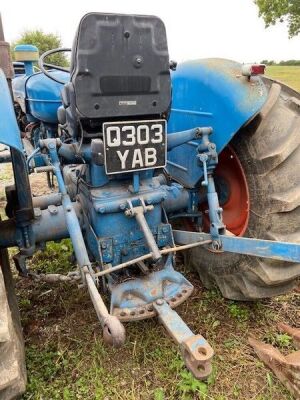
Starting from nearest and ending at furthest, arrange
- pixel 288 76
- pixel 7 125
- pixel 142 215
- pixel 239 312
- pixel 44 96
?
1. pixel 7 125
2. pixel 142 215
3. pixel 239 312
4. pixel 44 96
5. pixel 288 76

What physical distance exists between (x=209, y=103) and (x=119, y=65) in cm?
58

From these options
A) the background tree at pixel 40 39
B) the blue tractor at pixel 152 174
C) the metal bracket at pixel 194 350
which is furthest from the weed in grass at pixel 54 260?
the background tree at pixel 40 39

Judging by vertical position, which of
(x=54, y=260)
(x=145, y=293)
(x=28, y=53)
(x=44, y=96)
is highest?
(x=28, y=53)

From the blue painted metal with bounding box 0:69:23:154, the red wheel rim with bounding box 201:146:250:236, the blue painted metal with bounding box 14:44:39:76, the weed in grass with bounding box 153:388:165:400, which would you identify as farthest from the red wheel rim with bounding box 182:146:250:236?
the blue painted metal with bounding box 14:44:39:76

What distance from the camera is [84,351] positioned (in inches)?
76.2

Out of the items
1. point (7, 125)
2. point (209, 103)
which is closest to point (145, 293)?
point (7, 125)

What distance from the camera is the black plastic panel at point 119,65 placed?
1.60 m

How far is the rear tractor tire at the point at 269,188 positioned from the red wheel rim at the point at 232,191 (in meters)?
Answer: 0.01

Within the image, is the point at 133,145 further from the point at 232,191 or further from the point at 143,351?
the point at 143,351

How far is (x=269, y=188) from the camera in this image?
190cm

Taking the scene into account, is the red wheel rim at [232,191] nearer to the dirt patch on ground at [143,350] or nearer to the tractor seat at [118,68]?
the dirt patch on ground at [143,350]

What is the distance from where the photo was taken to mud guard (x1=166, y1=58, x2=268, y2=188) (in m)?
1.87

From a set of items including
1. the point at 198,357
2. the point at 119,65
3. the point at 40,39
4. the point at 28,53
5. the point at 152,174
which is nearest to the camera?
the point at 198,357

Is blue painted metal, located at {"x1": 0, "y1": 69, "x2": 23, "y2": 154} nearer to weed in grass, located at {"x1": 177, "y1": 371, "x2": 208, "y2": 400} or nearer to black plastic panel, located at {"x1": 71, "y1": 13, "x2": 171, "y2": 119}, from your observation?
black plastic panel, located at {"x1": 71, "y1": 13, "x2": 171, "y2": 119}
